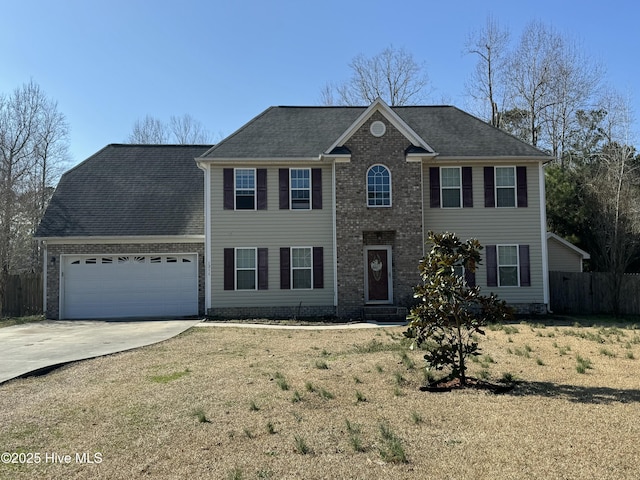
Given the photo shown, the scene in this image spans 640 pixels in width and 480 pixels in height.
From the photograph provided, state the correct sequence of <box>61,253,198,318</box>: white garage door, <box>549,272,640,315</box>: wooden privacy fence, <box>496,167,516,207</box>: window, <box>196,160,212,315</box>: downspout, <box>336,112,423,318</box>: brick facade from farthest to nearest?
<box>549,272,640,315</box>: wooden privacy fence < <box>61,253,198,318</box>: white garage door < <box>496,167,516,207</box>: window < <box>196,160,212,315</box>: downspout < <box>336,112,423,318</box>: brick facade

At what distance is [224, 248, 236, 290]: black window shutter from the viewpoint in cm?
1775

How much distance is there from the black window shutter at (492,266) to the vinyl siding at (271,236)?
5812 millimetres

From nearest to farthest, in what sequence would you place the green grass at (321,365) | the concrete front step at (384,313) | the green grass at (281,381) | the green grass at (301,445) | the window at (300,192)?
the green grass at (301,445) → the green grass at (281,381) → the green grass at (321,365) → the concrete front step at (384,313) → the window at (300,192)

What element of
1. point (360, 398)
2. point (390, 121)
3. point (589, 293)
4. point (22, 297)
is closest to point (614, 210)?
point (589, 293)

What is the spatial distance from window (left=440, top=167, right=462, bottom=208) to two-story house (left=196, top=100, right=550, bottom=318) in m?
0.04

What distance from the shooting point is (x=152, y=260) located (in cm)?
1875

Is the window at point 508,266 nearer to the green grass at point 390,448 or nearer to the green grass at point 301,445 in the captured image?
the green grass at point 390,448

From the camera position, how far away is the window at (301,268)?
17.9 meters

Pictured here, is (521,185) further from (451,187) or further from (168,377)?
(168,377)

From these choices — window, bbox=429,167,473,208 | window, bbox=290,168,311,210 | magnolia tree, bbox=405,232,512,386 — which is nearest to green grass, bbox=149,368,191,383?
magnolia tree, bbox=405,232,512,386

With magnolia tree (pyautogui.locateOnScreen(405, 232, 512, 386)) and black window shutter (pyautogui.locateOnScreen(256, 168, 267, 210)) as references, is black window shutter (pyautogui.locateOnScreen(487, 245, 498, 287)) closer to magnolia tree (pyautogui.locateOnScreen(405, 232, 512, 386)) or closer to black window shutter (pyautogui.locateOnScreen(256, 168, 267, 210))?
black window shutter (pyautogui.locateOnScreen(256, 168, 267, 210))

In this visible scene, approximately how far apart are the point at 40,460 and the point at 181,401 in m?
2.18

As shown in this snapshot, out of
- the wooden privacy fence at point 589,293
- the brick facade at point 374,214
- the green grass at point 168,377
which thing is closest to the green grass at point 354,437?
the green grass at point 168,377

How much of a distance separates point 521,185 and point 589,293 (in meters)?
5.79
